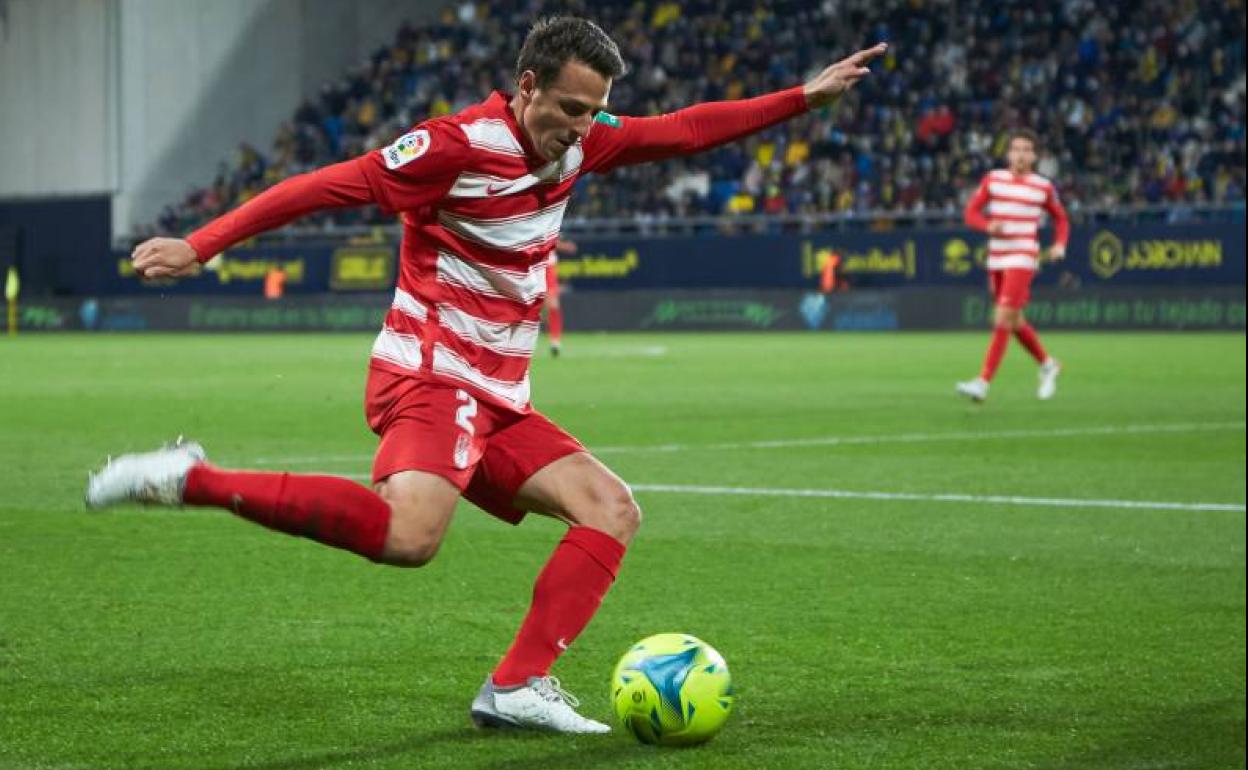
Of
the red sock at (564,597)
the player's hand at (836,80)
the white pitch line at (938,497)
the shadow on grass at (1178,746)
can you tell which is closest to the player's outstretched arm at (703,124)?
the player's hand at (836,80)

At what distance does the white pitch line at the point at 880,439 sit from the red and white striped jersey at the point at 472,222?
682 cm

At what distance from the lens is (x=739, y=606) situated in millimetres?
6719

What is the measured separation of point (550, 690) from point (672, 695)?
0.35 meters

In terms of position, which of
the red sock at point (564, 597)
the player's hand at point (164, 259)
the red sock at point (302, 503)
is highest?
the player's hand at point (164, 259)

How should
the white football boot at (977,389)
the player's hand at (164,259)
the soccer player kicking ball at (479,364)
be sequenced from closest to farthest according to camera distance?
the player's hand at (164,259)
the soccer player kicking ball at (479,364)
the white football boot at (977,389)

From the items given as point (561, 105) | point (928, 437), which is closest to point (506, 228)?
point (561, 105)

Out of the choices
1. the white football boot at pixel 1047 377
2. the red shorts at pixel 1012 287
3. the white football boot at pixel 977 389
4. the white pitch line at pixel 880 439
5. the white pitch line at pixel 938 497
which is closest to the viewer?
the white pitch line at pixel 938 497

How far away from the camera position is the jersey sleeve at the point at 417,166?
4.71 meters

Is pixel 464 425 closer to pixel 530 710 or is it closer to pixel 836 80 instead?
pixel 530 710

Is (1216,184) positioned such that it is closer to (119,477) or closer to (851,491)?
(851,491)

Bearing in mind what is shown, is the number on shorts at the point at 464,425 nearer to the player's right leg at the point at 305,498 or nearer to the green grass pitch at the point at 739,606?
the player's right leg at the point at 305,498

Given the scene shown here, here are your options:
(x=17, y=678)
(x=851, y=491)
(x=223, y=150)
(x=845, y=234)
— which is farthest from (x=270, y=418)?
(x=223, y=150)

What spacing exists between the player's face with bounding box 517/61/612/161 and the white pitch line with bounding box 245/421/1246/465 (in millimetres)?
7077

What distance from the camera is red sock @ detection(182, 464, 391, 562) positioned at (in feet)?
15.1
